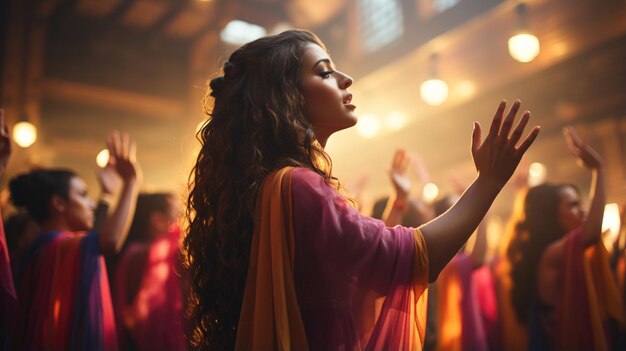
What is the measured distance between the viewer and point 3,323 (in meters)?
2.15

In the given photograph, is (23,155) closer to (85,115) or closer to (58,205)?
(85,115)

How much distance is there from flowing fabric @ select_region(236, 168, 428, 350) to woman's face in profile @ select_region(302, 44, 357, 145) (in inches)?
9.3

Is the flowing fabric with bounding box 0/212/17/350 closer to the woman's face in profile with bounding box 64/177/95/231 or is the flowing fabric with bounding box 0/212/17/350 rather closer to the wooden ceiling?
the woman's face in profile with bounding box 64/177/95/231

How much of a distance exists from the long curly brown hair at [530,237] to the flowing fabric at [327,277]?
92.1 inches

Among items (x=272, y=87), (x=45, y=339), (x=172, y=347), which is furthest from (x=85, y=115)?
(x=272, y=87)

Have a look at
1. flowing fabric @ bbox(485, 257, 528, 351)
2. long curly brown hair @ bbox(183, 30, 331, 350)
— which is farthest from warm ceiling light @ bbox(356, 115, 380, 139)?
long curly brown hair @ bbox(183, 30, 331, 350)

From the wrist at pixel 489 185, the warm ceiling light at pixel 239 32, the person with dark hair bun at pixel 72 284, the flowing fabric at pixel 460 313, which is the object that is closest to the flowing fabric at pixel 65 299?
the person with dark hair bun at pixel 72 284

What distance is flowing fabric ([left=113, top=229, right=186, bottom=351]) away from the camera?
146 inches

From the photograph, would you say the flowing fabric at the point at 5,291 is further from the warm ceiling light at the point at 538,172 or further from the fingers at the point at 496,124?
the warm ceiling light at the point at 538,172

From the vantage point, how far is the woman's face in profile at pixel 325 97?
152cm

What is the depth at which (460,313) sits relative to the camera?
11.7 ft

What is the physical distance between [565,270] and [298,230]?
219cm

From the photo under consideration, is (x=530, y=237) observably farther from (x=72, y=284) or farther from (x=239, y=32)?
(x=239, y=32)

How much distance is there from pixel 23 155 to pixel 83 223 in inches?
184
